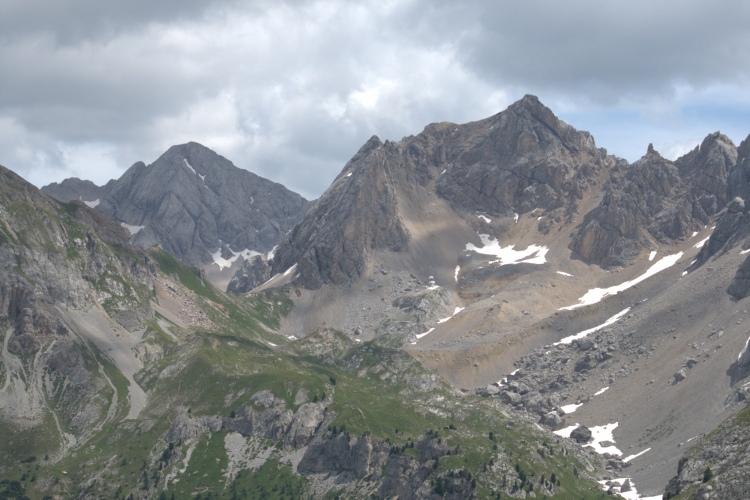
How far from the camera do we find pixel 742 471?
96.2 metres

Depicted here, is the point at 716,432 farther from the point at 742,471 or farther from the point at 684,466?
the point at 742,471

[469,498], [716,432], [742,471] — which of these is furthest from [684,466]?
[469,498]

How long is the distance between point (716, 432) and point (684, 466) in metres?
5.76

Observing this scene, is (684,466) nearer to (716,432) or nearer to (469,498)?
(716,432)

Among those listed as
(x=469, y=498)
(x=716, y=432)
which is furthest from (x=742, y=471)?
(x=469, y=498)

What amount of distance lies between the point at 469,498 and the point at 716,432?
97.4 metres

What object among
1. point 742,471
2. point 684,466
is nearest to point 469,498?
point 684,466

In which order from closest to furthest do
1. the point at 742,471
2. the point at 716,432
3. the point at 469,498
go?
1. the point at 742,471
2. the point at 716,432
3. the point at 469,498

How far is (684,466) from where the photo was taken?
111m

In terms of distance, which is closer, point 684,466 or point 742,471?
point 742,471

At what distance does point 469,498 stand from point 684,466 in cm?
9471

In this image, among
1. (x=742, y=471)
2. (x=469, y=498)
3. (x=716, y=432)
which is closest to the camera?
(x=742, y=471)

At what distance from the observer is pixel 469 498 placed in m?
200

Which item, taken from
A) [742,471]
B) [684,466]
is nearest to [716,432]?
[684,466]
